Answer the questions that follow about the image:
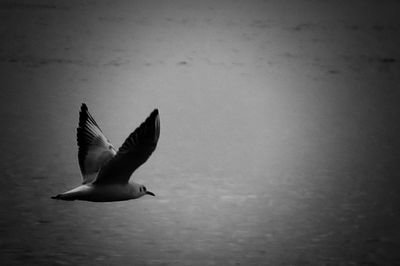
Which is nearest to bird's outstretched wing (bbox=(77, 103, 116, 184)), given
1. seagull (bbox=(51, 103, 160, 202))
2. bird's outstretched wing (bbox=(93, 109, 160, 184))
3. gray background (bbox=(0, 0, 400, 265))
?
seagull (bbox=(51, 103, 160, 202))

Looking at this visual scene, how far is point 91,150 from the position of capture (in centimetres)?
495

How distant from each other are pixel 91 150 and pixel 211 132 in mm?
3404

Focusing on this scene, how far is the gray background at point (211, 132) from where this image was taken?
5469 mm

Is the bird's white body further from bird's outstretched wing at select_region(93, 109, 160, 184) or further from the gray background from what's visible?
the gray background

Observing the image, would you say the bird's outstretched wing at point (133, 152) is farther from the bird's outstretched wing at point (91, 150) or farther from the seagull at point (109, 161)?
the bird's outstretched wing at point (91, 150)

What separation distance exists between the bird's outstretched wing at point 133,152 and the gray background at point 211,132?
2.57 ft

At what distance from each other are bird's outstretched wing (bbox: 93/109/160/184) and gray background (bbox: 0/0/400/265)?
78 cm

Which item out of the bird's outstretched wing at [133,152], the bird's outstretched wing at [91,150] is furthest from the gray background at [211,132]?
the bird's outstretched wing at [133,152]

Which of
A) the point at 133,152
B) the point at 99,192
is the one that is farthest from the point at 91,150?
the point at 133,152

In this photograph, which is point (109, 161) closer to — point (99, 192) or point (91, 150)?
point (99, 192)

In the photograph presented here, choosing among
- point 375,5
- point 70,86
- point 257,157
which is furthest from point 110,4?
point 257,157

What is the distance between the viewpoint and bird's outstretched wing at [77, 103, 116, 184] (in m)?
4.81

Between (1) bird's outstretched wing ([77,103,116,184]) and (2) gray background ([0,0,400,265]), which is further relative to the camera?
(2) gray background ([0,0,400,265])

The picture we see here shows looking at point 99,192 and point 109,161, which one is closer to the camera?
point 109,161
